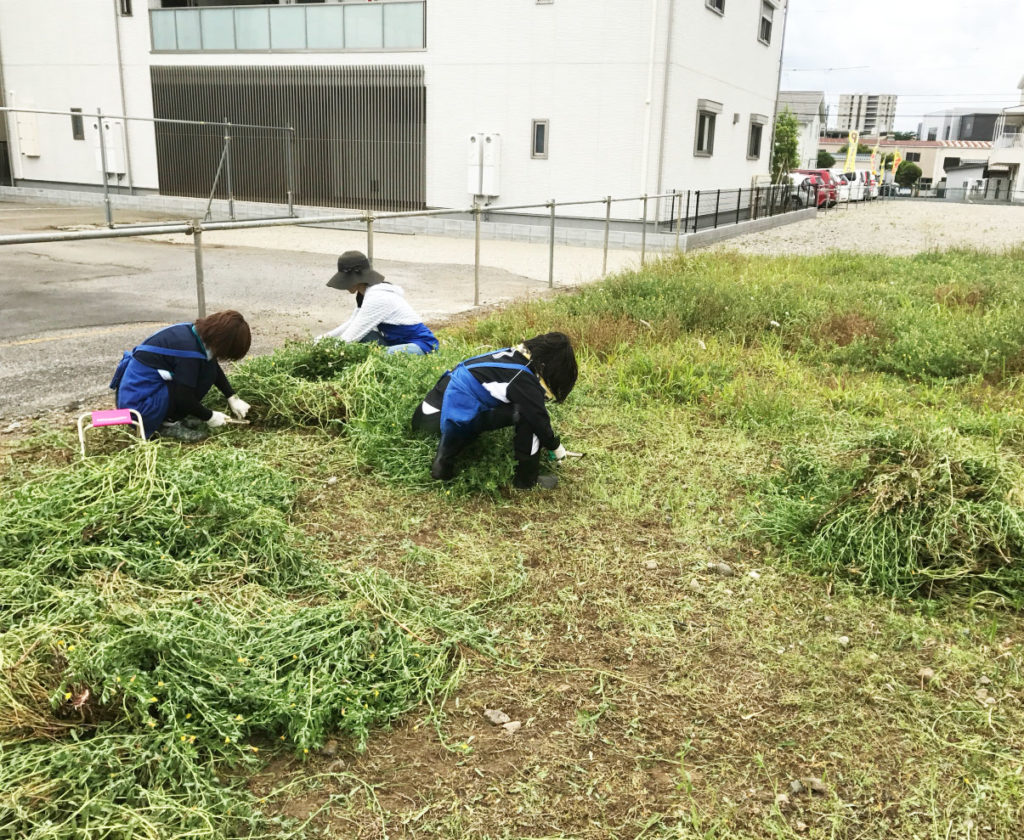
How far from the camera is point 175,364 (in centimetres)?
500

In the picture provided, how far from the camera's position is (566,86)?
19219mm

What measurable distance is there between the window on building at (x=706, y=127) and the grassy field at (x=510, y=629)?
16.9 metres

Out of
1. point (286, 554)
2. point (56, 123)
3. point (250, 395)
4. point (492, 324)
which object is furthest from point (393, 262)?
point (56, 123)

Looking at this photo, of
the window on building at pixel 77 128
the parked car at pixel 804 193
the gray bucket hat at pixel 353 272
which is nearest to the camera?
the gray bucket hat at pixel 353 272

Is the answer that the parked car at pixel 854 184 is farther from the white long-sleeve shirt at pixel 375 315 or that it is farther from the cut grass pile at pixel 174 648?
the cut grass pile at pixel 174 648

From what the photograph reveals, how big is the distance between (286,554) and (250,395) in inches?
90.7

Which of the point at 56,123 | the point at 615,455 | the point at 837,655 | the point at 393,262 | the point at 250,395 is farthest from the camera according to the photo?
the point at 56,123

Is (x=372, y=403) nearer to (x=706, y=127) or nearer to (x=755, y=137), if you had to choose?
(x=706, y=127)

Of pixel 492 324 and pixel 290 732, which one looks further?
pixel 492 324

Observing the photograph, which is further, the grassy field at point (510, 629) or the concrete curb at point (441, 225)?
the concrete curb at point (441, 225)

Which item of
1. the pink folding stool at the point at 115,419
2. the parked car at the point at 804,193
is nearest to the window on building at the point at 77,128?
the parked car at the point at 804,193

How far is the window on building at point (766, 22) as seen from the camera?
25875 millimetres

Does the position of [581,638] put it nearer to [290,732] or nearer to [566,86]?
[290,732]

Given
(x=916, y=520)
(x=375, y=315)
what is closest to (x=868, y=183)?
(x=375, y=315)
